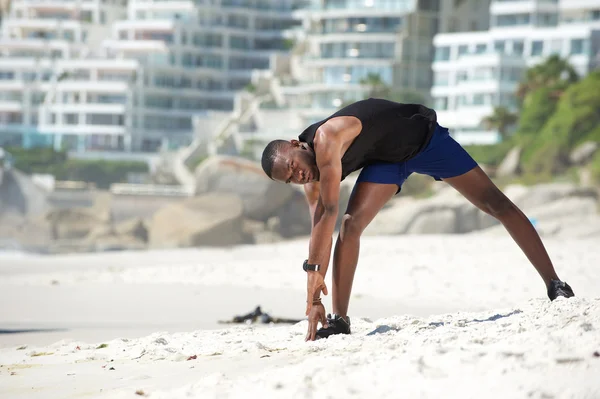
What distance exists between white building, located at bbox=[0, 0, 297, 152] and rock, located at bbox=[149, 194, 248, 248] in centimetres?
3434

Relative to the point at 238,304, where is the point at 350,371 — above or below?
above

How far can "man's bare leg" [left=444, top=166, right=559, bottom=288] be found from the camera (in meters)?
5.38

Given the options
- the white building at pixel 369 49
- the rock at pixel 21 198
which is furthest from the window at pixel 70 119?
the rock at pixel 21 198

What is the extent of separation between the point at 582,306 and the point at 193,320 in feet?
11.5

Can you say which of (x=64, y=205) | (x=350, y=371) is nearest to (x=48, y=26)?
(x=64, y=205)

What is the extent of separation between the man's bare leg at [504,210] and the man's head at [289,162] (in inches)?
37.4

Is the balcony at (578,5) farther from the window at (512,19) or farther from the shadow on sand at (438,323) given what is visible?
the shadow on sand at (438,323)

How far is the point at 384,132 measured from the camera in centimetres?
498

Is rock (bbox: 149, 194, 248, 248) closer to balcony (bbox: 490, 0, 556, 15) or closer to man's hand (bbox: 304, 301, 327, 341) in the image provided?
man's hand (bbox: 304, 301, 327, 341)

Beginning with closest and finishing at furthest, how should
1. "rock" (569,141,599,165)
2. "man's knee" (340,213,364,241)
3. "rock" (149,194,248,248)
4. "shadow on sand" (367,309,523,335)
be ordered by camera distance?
"man's knee" (340,213,364,241) < "shadow on sand" (367,309,523,335) < "rock" (149,194,248,248) < "rock" (569,141,599,165)

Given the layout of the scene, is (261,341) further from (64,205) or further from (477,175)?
(64,205)

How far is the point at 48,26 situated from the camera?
7469cm

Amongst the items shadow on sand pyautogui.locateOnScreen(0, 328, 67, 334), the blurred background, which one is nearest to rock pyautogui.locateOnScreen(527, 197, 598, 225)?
the blurred background

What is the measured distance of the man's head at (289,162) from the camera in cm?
465
